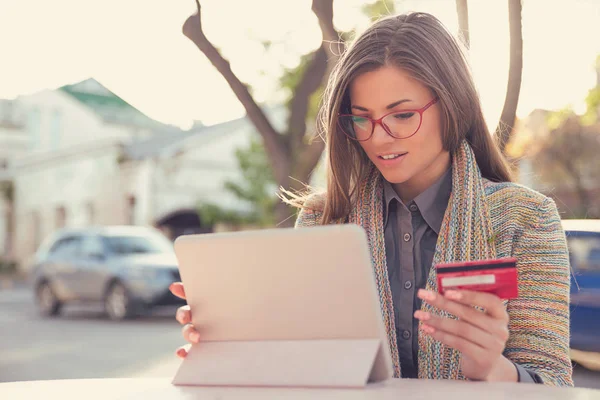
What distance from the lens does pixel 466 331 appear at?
61.5 inches

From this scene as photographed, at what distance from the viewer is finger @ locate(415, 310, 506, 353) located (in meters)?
1.56

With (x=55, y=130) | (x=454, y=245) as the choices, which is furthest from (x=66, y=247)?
(x=55, y=130)

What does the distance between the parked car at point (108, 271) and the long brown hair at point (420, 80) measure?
30.4 ft

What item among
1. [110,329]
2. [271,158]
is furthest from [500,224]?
[110,329]

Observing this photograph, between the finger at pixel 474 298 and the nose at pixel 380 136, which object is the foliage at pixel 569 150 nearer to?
the nose at pixel 380 136

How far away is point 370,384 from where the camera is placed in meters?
1.53

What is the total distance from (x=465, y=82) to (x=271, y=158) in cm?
319

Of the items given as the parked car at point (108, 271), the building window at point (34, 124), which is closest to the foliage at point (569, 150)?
the parked car at point (108, 271)

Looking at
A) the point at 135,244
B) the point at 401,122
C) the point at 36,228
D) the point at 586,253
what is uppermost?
the point at 401,122

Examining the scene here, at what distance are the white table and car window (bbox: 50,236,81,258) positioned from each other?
11.6 m

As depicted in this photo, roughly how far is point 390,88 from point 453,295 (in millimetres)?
836

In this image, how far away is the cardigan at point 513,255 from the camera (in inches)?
75.2

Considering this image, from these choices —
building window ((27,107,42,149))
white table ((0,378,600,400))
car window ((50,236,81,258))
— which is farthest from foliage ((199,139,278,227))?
white table ((0,378,600,400))

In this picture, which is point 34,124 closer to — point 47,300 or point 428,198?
point 47,300
